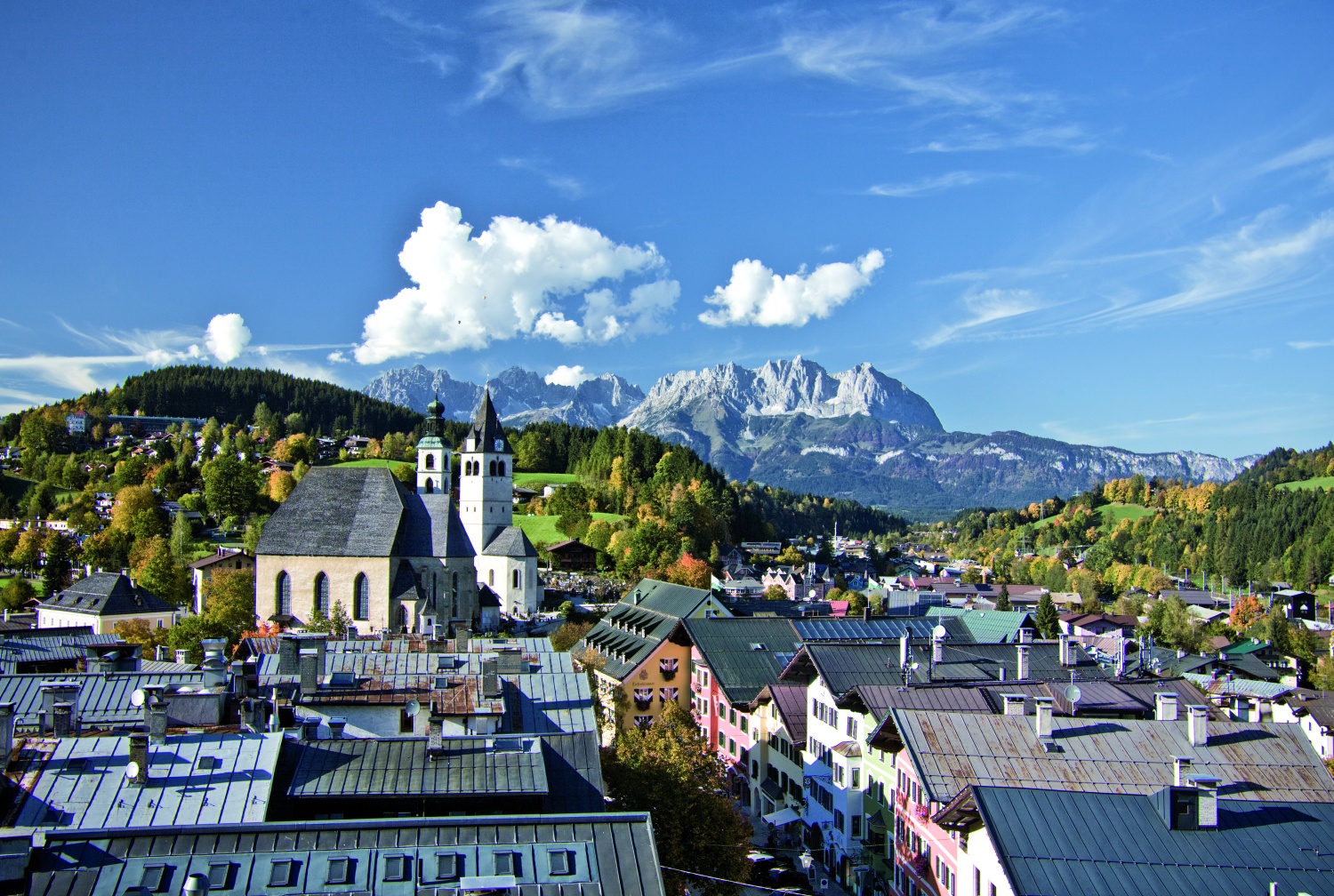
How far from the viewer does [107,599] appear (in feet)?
288

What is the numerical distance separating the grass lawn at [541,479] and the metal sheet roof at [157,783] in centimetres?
14500

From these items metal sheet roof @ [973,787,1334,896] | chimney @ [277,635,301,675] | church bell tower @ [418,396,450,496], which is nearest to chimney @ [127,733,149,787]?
chimney @ [277,635,301,675]

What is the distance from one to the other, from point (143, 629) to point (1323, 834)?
72272mm

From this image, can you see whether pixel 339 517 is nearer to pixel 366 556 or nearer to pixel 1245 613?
pixel 366 556

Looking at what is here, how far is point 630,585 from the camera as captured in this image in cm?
11875

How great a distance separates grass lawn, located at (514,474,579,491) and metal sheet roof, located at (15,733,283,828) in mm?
145002

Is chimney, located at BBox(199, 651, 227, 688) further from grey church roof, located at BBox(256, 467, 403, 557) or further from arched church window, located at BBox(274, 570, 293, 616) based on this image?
arched church window, located at BBox(274, 570, 293, 616)

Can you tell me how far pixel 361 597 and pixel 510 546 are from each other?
19219mm

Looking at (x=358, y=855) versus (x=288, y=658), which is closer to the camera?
(x=358, y=855)

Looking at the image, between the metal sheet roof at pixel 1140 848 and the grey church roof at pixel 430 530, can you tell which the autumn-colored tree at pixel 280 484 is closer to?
the grey church roof at pixel 430 530

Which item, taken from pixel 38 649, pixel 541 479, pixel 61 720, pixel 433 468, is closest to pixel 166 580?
A: pixel 433 468

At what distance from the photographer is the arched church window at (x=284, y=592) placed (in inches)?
3327

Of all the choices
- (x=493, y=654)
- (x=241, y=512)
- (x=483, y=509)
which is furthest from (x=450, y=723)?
(x=241, y=512)

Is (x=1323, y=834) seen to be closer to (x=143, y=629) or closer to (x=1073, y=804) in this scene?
(x=1073, y=804)
